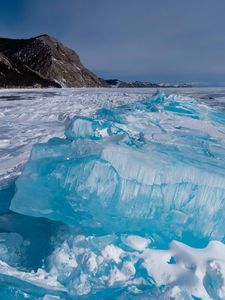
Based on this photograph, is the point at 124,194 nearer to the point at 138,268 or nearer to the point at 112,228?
the point at 112,228

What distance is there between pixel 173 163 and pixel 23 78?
57.0 metres

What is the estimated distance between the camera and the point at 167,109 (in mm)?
9812

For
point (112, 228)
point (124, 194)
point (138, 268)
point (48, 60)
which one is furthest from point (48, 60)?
point (138, 268)

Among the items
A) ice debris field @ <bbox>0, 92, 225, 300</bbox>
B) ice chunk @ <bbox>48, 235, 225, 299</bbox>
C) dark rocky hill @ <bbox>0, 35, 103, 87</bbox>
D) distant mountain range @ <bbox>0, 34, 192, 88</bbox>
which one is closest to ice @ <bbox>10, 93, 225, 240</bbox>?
ice debris field @ <bbox>0, 92, 225, 300</bbox>

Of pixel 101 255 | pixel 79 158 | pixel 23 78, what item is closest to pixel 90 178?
pixel 79 158

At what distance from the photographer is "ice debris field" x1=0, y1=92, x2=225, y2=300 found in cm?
252

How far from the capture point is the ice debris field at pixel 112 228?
8.28ft

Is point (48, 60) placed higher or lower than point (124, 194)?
lower

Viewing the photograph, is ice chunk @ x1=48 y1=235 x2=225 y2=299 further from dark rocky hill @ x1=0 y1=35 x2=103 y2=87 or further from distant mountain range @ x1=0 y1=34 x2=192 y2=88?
dark rocky hill @ x1=0 y1=35 x2=103 y2=87

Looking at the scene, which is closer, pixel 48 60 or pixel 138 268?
pixel 138 268

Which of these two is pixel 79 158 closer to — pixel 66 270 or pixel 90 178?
pixel 90 178

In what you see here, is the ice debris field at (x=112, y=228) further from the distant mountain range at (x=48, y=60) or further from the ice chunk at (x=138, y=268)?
the distant mountain range at (x=48, y=60)

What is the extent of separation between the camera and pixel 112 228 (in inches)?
115

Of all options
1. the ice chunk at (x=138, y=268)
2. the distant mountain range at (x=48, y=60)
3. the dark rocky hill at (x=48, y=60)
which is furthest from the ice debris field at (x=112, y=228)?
the dark rocky hill at (x=48, y=60)
